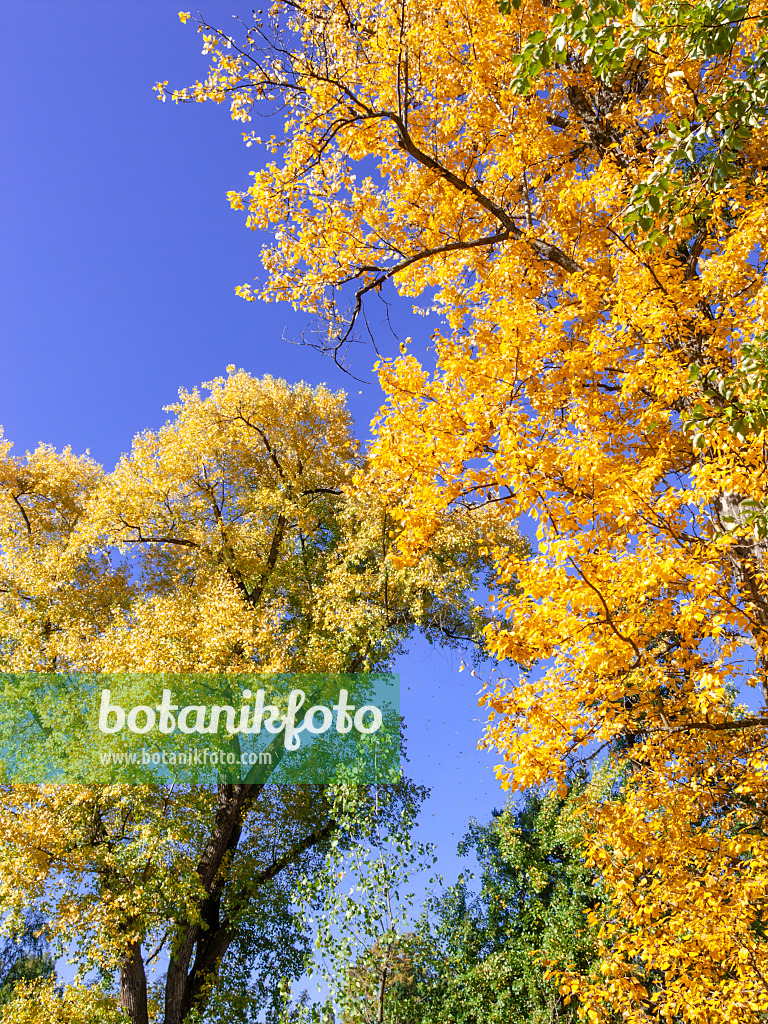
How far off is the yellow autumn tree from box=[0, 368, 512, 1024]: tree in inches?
86.1

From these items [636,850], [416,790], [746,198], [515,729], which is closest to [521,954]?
[416,790]

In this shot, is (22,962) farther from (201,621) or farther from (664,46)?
(664,46)

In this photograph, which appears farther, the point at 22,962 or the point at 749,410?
the point at 22,962

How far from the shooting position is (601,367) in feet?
19.4

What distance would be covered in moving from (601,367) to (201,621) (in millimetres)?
9338

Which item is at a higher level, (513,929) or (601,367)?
(601,367)

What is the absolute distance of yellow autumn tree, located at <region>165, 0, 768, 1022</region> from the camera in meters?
4.65

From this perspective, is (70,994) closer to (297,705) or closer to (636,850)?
(297,705)

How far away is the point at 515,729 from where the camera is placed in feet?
16.7

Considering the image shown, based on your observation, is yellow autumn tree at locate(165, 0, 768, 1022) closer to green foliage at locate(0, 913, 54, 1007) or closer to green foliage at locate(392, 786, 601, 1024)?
green foliage at locate(392, 786, 601, 1024)

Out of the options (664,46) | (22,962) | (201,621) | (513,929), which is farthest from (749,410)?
(22,962)

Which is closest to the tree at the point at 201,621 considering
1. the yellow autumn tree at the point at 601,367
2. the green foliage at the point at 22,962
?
the yellow autumn tree at the point at 601,367

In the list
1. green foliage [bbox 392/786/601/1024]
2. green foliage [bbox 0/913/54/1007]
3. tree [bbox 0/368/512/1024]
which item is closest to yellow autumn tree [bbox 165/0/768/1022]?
tree [bbox 0/368/512/1024]

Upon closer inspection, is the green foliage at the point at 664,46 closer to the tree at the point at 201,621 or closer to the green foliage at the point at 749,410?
the green foliage at the point at 749,410
